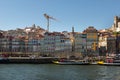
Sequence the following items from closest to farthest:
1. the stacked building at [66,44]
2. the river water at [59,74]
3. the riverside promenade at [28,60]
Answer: the river water at [59,74], the riverside promenade at [28,60], the stacked building at [66,44]

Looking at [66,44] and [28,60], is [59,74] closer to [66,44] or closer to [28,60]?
[28,60]

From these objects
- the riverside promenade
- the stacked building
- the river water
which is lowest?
the river water

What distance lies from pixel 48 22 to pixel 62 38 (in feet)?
110

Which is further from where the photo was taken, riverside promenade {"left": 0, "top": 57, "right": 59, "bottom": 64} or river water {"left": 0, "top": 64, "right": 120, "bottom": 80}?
riverside promenade {"left": 0, "top": 57, "right": 59, "bottom": 64}

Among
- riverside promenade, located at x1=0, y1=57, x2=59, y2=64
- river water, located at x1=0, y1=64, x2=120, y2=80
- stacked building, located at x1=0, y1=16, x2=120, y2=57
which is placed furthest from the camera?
stacked building, located at x1=0, y1=16, x2=120, y2=57

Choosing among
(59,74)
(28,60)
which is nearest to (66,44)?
(28,60)

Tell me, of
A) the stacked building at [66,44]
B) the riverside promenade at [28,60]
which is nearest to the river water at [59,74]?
the riverside promenade at [28,60]

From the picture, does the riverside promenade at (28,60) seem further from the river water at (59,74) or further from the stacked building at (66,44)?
the river water at (59,74)

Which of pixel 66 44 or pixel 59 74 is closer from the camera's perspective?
pixel 59 74

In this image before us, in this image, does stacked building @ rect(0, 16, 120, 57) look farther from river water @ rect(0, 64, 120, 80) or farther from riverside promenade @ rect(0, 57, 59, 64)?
river water @ rect(0, 64, 120, 80)

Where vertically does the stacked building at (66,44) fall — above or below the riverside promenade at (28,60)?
above

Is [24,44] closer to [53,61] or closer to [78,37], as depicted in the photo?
[78,37]

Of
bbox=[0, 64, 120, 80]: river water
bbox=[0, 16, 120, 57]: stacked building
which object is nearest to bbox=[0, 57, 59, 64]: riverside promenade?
bbox=[0, 16, 120, 57]: stacked building

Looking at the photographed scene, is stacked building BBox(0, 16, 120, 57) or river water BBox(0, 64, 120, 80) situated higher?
stacked building BBox(0, 16, 120, 57)
